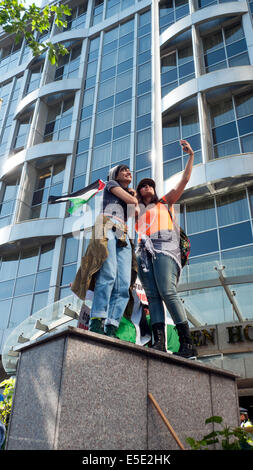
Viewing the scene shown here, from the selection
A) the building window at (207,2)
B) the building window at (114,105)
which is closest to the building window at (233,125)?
the building window at (114,105)

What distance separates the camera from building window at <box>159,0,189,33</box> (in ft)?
71.2

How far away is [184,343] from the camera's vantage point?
3738mm

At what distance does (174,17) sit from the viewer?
22.0 metres

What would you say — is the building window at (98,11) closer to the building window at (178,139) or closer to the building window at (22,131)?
the building window at (22,131)

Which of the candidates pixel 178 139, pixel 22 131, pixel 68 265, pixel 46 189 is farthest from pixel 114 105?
pixel 68 265

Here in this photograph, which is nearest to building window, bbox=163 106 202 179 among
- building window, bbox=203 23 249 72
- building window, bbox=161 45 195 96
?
building window, bbox=161 45 195 96

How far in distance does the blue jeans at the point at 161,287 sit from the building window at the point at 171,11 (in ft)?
69.4

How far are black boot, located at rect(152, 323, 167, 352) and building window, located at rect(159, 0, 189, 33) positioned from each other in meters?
21.6

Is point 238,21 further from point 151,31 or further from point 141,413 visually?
point 141,413

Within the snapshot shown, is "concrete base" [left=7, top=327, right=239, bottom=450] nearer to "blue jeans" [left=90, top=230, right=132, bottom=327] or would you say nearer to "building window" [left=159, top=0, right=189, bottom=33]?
"blue jeans" [left=90, top=230, right=132, bottom=327]

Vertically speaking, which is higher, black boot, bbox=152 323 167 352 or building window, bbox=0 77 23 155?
building window, bbox=0 77 23 155

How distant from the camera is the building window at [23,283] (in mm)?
18859

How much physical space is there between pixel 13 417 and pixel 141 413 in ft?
3.07

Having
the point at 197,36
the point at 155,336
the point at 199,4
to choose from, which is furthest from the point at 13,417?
the point at 199,4
